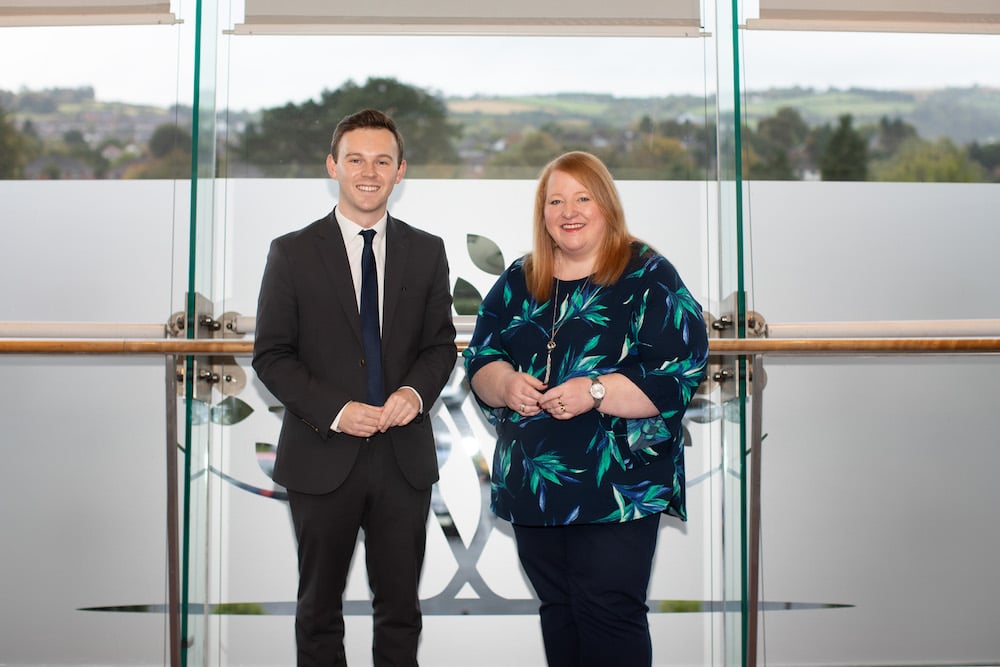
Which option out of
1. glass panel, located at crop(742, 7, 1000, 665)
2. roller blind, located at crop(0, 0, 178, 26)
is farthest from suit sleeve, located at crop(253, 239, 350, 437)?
glass panel, located at crop(742, 7, 1000, 665)

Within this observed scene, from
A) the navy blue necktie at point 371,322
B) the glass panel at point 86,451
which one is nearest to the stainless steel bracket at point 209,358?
the glass panel at point 86,451

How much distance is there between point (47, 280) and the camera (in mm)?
2820

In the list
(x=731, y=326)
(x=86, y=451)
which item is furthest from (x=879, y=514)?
(x=86, y=451)

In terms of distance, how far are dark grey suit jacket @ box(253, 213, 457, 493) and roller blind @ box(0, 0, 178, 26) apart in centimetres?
111

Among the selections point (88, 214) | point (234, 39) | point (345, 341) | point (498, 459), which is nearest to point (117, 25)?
point (234, 39)

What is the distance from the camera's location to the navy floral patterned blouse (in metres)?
1.91

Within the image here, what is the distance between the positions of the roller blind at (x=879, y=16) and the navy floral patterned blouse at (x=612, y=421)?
1.28 metres

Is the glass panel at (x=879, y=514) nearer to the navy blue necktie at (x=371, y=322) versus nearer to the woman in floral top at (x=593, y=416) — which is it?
the woman in floral top at (x=593, y=416)

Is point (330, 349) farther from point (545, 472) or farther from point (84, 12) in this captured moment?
point (84, 12)

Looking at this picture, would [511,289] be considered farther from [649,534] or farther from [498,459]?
[649,534]

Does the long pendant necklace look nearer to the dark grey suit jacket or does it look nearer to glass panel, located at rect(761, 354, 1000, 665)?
the dark grey suit jacket

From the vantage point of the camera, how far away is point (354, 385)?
6.93 ft

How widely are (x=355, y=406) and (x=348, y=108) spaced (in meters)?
1.20

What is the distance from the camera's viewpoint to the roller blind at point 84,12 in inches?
112
